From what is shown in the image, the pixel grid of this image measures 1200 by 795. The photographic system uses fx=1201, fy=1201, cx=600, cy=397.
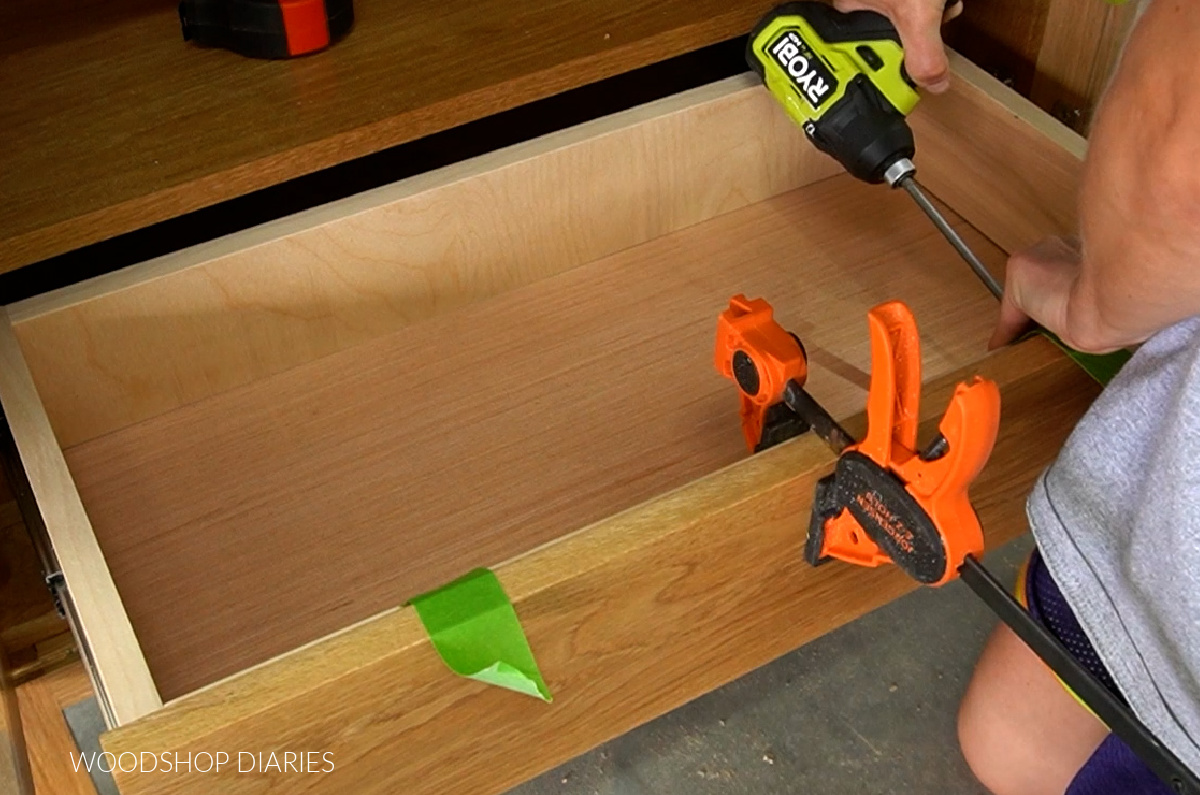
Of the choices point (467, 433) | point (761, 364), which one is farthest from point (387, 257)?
point (761, 364)

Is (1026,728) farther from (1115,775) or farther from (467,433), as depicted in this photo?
(467,433)

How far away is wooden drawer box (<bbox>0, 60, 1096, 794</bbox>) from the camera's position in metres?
0.58

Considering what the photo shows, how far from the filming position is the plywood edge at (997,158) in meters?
0.86

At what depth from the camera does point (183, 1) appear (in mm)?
829

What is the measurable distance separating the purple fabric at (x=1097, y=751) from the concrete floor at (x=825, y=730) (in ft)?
0.56

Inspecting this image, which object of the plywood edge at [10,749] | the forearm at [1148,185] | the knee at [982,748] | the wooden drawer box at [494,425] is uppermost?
the forearm at [1148,185]

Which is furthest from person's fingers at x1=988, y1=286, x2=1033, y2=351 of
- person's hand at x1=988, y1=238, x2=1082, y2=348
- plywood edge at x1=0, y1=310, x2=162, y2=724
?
plywood edge at x1=0, y1=310, x2=162, y2=724

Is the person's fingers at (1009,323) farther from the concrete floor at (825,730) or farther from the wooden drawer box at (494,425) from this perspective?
the concrete floor at (825,730)

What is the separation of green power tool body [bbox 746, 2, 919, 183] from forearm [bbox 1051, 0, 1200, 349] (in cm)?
26

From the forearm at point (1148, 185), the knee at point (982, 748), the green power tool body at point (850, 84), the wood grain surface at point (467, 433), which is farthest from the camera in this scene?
the knee at point (982, 748)

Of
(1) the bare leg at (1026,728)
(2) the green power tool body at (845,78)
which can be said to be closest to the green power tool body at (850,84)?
Answer: (2) the green power tool body at (845,78)

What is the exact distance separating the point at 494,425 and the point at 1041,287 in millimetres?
362

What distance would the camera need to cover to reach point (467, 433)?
2.69ft

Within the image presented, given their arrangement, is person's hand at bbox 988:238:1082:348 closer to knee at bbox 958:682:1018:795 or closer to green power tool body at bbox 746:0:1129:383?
green power tool body at bbox 746:0:1129:383
